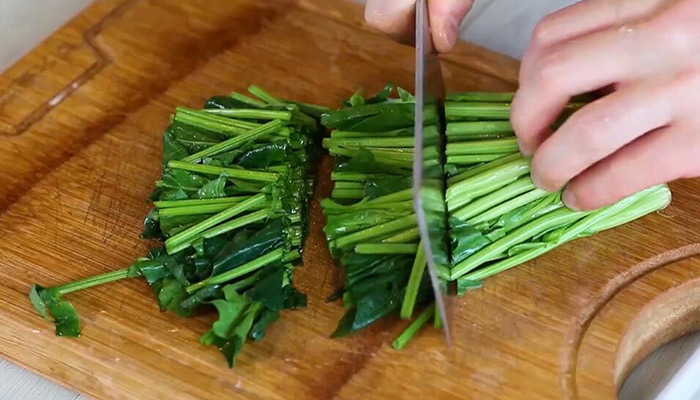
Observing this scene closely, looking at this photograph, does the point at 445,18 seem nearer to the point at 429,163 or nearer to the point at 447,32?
the point at 447,32

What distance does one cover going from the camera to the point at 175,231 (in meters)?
1.80

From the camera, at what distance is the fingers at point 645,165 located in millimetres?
1520

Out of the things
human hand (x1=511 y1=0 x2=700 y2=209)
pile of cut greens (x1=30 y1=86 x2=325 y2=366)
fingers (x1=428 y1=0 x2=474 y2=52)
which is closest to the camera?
human hand (x1=511 y1=0 x2=700 y2=209)

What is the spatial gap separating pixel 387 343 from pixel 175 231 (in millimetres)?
487

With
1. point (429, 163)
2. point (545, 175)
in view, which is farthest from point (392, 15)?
point (545, 175)

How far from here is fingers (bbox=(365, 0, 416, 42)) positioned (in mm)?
1831

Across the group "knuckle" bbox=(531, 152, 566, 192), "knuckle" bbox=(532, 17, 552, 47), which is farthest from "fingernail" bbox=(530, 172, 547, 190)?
"knuckle" bbox=(532, 17, 552, 47)

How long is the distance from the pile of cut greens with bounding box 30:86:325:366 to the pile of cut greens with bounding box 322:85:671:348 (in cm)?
9

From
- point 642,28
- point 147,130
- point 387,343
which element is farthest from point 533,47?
point 147,130

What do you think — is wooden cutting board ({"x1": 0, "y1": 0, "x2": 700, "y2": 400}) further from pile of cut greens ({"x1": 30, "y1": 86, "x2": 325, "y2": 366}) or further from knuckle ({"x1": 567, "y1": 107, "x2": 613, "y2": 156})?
knuckle ({"x1": 567, "y1": 107, "x2": 613, "y2": 156})

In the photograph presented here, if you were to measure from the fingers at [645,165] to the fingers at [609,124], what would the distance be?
0.03 meters

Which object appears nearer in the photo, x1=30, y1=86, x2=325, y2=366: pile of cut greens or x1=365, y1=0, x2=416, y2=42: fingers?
x1=30, y1=86, x2=325, y2=366: pile of cut greens

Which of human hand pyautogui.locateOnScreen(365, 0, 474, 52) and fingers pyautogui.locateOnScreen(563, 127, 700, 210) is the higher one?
human hand pyautogui.locateOnScreen(365, 0, 474, 52)

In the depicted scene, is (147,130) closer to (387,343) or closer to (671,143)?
(387,343)
